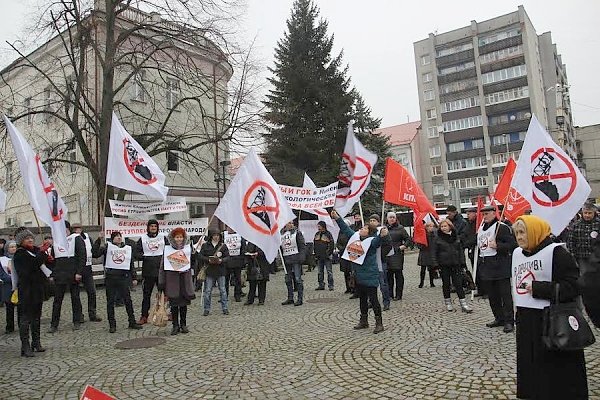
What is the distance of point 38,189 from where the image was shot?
724 cm

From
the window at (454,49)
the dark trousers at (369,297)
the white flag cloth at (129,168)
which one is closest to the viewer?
the dark trousers at (369,297)

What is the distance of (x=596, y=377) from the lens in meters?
4.92

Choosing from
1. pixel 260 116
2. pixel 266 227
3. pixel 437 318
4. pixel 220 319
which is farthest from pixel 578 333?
pixel 260 116

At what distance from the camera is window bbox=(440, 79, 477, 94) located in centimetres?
6612

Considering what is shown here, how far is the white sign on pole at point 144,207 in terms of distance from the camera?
37.3 ft

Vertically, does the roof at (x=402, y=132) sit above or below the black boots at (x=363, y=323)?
above

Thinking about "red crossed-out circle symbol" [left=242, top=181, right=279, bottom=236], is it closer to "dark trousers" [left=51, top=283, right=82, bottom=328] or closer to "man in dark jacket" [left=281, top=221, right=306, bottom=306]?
"man in dark jacket" [left=281, top=221, right=306, bottom=306]

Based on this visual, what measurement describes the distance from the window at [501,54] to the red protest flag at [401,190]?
60379 millimetres

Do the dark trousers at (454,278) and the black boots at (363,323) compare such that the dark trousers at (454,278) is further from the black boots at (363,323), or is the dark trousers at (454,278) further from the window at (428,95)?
the window at (428,95)

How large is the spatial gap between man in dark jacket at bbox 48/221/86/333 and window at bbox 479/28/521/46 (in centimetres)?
6628

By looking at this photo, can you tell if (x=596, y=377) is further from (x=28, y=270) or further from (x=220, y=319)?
(x=28, y=270)

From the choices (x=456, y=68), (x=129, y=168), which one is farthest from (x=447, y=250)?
(x=456, y=68)

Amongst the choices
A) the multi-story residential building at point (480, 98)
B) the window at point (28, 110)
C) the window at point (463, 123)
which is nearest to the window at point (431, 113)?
the multi-story residential building at point (480, 98)

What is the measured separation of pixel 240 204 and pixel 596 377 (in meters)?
6.28
